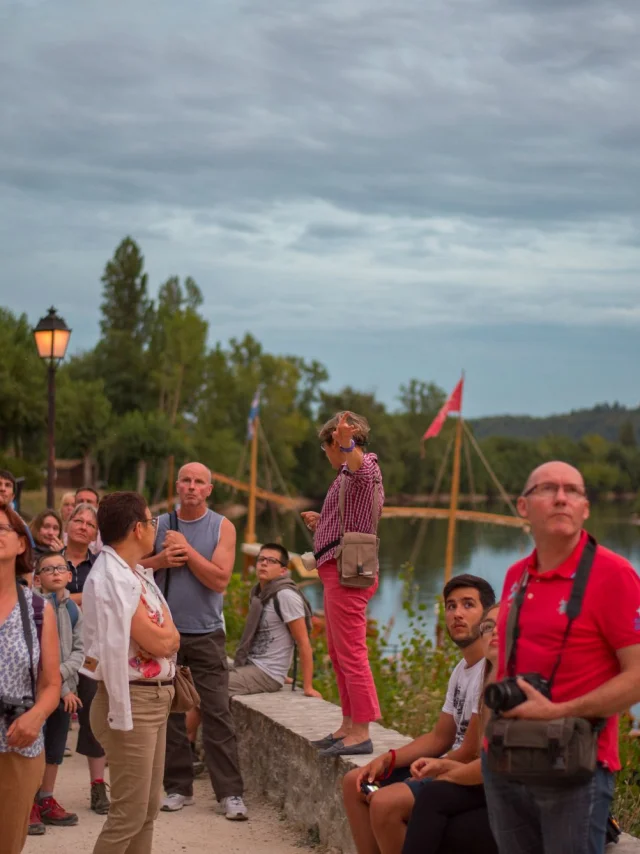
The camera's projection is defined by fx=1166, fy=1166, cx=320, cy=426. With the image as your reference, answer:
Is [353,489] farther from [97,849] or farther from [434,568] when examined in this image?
[434,568]

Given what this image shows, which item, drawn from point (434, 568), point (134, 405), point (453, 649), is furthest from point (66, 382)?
point (453, 649)

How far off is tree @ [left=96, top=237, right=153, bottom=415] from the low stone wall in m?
80.6

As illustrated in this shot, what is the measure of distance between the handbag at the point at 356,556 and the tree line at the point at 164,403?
48497 mm

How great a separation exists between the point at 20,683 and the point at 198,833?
2.42 m

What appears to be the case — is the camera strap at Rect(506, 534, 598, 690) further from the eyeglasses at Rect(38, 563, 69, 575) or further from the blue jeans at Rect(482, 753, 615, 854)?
the eyeglasses at Rect(38, 563, 69, 575)

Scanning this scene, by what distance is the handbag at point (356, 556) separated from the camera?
551 centimetres

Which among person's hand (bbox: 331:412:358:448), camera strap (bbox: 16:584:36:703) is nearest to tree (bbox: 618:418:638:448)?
person's hand (bbox: 331:412:358:448)

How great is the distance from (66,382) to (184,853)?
69187 millimetres

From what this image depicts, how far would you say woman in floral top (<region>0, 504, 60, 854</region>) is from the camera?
3.91 metres

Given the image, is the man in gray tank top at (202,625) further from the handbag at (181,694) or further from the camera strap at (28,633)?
the camera strap at (28,633)

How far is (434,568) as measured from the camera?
46469 mm

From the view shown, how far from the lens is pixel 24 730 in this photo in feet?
12.8

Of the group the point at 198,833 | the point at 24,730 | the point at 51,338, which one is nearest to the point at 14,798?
the point at 24,730

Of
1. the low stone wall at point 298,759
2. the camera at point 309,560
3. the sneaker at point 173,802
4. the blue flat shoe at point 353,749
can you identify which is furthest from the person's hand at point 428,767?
the sneaker at point 173,802
